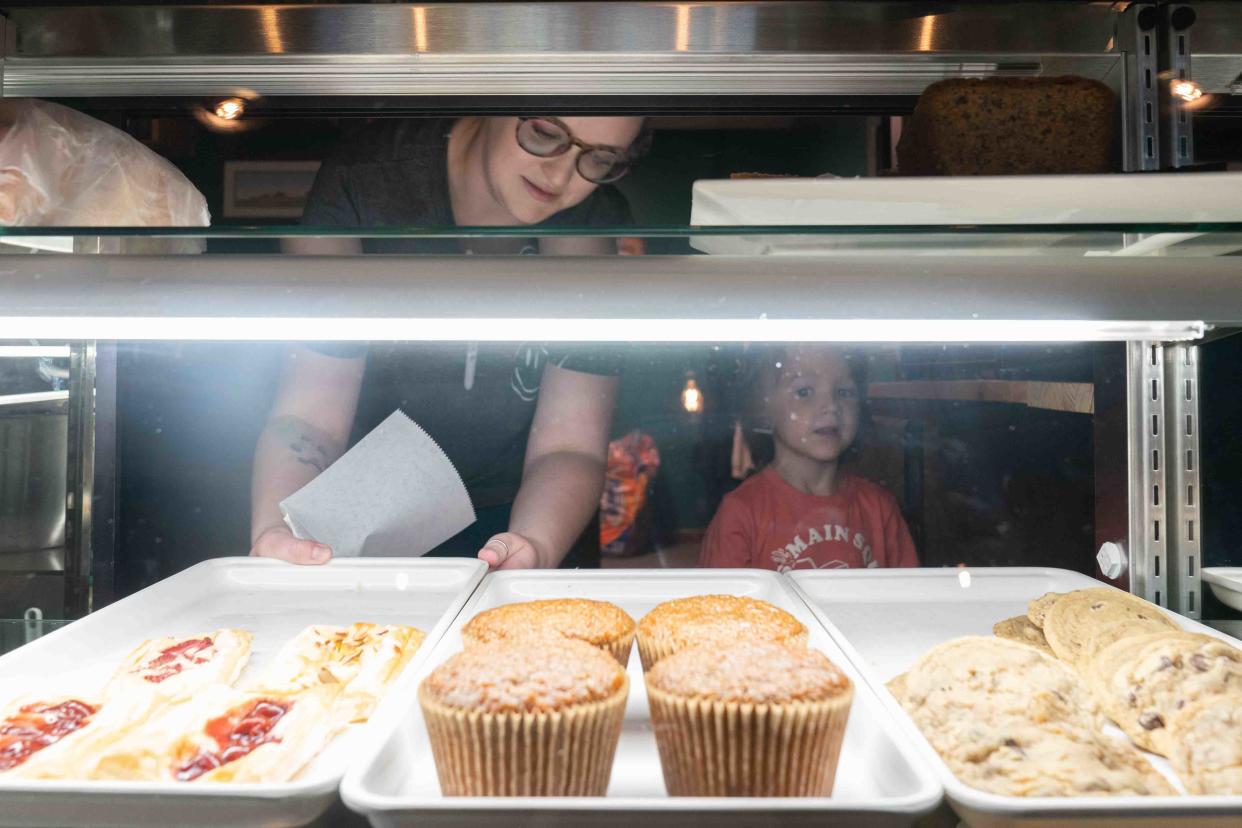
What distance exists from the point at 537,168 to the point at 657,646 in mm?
1071

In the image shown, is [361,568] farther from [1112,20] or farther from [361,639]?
[1112,20]

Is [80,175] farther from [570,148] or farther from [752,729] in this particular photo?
[752,729]

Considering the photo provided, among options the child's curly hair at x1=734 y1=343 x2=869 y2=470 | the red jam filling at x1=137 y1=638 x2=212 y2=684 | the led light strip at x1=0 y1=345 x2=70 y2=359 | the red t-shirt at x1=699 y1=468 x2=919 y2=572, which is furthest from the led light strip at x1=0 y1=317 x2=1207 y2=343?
the red t-shirt at x1=699 y1=468 x2=919 y2=572

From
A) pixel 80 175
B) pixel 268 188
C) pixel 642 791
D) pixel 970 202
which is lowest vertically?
pixel 642 791

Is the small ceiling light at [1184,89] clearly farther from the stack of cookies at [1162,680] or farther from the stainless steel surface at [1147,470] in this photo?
the stack of cookies at [1162,680]

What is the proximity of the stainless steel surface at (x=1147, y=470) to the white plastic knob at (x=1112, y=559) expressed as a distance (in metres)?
0.02

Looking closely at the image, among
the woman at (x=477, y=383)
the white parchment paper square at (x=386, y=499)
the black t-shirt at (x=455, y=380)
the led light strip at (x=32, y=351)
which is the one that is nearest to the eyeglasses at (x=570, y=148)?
the woman at (x=477, y=383)

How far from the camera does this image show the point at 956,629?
1640mm

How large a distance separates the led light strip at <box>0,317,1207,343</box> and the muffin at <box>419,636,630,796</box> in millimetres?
469

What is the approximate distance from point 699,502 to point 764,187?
1.37m

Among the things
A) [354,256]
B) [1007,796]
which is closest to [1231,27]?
[1007,796]

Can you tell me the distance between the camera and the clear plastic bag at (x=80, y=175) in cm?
122

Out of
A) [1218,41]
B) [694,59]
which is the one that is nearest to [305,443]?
[694,59]

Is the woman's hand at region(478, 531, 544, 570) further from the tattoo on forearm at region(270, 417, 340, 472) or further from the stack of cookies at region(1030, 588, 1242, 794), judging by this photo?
the stack of cookies at region(1030, 588, 1242, 794)
